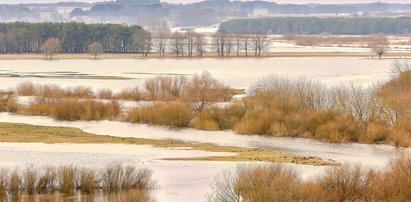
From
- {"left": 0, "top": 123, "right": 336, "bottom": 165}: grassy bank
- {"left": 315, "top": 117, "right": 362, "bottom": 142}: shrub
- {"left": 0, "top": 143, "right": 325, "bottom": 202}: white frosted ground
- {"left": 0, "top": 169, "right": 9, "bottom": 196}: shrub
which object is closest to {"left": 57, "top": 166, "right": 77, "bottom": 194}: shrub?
{"left": 0, "top": 169, "right": 9, "bottom": 196}: shrub

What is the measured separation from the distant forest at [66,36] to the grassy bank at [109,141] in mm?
73449

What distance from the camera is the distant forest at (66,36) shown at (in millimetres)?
111250

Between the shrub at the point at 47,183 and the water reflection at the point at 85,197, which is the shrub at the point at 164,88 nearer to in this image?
the shrub at the point at 47,183

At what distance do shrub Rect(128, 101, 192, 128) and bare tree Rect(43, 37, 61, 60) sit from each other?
62028 mm

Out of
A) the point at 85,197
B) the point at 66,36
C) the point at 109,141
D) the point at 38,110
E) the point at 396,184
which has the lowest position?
the point at 109,141

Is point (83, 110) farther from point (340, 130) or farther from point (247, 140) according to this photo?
point (340, 130)

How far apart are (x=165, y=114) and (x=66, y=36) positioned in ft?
239

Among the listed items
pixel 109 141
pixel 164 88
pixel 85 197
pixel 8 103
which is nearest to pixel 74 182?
pixel 85 197

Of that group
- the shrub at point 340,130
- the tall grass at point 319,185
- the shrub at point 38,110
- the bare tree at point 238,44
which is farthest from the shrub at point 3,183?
the bare tree at point 238,44

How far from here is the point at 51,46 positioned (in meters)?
104

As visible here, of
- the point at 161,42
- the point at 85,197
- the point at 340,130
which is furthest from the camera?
the point at 161,42

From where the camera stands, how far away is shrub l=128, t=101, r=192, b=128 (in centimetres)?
4025

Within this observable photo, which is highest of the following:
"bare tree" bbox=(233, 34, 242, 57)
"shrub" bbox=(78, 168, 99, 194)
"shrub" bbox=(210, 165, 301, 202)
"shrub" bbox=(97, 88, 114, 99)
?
"shrub" bbox=(210, 165, 301, 202)

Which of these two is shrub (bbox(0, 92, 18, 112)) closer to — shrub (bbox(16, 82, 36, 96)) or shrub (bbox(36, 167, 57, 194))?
shrub (bbox(16, 82, 36, 96))
